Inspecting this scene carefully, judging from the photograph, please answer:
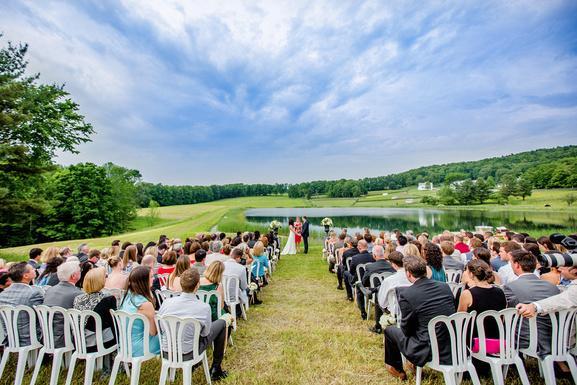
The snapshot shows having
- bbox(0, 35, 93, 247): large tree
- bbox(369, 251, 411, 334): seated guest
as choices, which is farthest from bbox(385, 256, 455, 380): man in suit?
bbox(0, 35, 93, 247): large tree

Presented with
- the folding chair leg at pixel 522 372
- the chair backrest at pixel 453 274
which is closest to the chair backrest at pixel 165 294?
the folding chair leg at pixel 522 372

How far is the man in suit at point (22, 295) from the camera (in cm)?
318

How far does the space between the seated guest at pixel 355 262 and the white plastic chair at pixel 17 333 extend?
5051mm

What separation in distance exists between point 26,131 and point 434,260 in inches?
595

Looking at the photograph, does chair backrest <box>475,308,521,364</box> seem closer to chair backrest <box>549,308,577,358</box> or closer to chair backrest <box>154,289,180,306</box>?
chair backrest <box>549,308,577,358</box>

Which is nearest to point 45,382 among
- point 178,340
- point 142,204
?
point 178,340

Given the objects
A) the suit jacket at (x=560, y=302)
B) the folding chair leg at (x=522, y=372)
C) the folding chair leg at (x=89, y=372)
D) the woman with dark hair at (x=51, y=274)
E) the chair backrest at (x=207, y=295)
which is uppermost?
the woman with dark hair at (x=51, y=274)

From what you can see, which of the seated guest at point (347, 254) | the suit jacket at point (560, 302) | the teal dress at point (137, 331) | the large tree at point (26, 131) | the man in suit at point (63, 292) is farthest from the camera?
the large tree at point (26, 131)

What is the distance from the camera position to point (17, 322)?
10.3 feet

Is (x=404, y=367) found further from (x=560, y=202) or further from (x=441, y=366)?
(x=560, y=202)

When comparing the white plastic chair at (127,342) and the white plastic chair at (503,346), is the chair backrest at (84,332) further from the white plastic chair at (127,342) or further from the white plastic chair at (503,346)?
the white plastic chair at (503,346)

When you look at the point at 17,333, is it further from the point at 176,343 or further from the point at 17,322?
the point at 176,343

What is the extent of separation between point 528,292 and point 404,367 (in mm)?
1710

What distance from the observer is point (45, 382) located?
3117 millimetres
